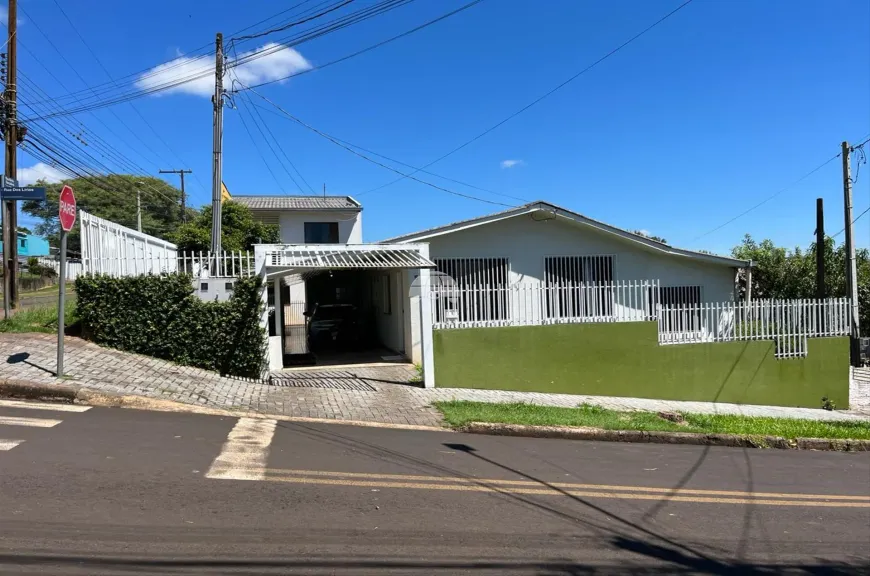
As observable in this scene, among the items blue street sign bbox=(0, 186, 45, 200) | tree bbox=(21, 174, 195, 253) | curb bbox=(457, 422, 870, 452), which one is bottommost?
curb bbox=(457, 422, 870, 452)

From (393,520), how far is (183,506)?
1559mm

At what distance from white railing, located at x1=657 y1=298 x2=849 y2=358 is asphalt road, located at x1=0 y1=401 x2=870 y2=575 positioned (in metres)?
5.58

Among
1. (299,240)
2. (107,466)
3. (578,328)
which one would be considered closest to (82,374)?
(107,466)

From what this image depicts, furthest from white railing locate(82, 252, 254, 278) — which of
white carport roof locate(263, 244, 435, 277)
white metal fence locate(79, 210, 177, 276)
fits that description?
white carport roof locate(263, 244, 435, 277)

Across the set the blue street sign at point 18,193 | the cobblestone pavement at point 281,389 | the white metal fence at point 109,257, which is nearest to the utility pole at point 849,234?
the cobblestone pavement at point 281,389

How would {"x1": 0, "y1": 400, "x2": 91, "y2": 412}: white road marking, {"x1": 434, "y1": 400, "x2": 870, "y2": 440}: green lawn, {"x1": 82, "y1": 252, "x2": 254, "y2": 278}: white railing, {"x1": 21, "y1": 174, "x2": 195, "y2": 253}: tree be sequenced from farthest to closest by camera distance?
{"x1": 21, "y1": 174, "x2": 195, "y2": 253}: tree < {"x1": 82, "y1": 252, "x2": 254, "y2": 278}: white railing < {"x1": 434, "y1": 400, "x2": 870, "y2": 440}: green lawn < {"x1": 0, "y1": 400, "x2": 91, "y2": 412}: white road marking

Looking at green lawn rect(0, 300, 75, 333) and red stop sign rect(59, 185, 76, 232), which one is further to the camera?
A: green lawn rect(0, 300, 75, 333)

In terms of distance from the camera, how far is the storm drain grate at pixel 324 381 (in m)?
10.4

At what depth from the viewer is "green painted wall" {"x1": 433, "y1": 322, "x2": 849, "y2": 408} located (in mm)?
11477

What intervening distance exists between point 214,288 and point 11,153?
851 centimetres

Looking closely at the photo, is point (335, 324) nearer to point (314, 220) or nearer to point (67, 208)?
point (67, 208)

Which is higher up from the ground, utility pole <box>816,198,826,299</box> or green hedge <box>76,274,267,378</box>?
utility pole <box>816,198,826,299</box>

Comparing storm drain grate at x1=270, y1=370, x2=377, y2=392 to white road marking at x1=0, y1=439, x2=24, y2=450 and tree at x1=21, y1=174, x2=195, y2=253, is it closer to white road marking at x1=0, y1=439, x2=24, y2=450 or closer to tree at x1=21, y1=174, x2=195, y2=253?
white road marking at x1=0, y1=439, x2=24, y2=450

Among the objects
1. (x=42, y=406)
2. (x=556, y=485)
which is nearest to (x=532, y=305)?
(x=556, y=485)
